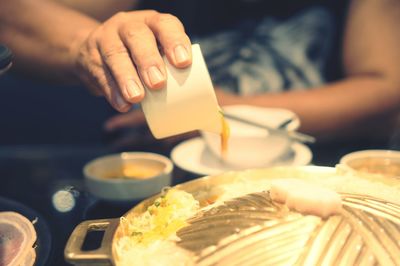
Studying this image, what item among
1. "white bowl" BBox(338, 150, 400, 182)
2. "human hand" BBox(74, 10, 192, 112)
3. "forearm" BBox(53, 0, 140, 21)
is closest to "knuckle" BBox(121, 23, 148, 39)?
"human hand" BBox(74, 10, 192, 112)

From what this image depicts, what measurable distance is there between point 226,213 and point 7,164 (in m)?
1.35

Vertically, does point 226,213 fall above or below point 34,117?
above

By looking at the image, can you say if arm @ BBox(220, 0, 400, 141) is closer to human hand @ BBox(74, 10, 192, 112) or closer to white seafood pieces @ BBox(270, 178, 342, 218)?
human hand @ BBox(74, 10, 192, 112)

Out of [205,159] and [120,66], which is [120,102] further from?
[205,159]

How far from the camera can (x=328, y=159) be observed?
214 centimetres

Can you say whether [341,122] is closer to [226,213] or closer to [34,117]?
[226,213]

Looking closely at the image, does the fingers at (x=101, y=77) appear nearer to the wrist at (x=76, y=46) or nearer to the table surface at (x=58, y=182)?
the wrist at (x=76, y=46)

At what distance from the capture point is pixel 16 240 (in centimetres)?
125

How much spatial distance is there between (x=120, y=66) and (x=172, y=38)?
199 millimetres

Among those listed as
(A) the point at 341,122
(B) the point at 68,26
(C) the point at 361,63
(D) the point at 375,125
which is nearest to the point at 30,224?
(B) the point at 68,26

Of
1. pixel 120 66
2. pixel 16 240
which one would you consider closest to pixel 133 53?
pixel 120 66

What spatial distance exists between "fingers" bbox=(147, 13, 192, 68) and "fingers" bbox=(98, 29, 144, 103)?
0.39 ft

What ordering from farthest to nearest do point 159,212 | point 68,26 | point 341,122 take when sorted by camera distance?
point 341,122, point 68,26, point 159,212

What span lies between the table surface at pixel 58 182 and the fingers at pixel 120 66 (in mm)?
468
